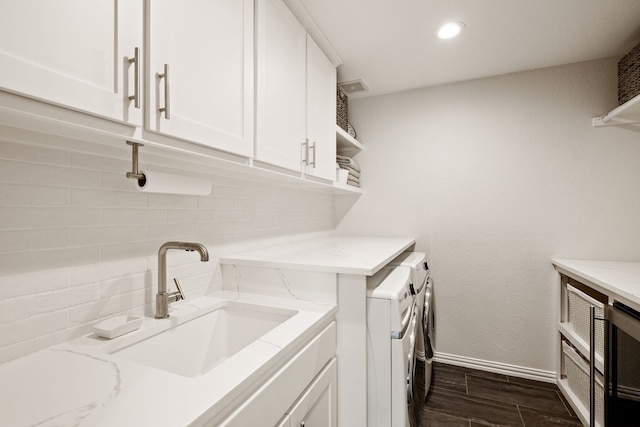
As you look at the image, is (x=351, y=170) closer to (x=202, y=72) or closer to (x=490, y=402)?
(x=202, y=72)

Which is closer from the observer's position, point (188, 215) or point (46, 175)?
point (46, 175)

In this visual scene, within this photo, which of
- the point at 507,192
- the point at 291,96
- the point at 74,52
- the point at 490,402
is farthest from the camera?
the point at 507,192

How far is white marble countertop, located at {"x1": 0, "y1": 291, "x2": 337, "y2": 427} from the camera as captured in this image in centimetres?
58

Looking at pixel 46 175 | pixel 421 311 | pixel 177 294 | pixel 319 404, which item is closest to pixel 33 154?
pixel 46 175

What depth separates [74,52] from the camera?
666 millimetres

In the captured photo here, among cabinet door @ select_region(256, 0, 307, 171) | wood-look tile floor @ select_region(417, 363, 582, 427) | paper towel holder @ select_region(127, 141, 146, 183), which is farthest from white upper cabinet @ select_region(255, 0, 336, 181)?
wood-look tile floor @ select_region(417, 363, 582, 427)

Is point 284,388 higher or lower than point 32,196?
lower

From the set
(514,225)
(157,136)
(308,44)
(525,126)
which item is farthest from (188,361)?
(525,126)

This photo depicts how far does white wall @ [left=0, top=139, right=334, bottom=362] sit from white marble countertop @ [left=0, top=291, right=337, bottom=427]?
0.34 feet

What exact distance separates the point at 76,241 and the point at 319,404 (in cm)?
99

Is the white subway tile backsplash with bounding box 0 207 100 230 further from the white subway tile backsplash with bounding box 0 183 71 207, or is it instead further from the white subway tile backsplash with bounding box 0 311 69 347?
the white subway tile backsplash with bounding box 0 311 69 347

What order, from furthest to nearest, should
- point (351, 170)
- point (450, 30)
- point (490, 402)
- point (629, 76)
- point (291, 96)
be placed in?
point (351, 170), point (490, 402), point (629, 76), point (450, 30), point (291, 96)

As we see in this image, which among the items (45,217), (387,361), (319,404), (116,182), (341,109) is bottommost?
(319,404)

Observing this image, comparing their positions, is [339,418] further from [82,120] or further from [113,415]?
[82,120]
